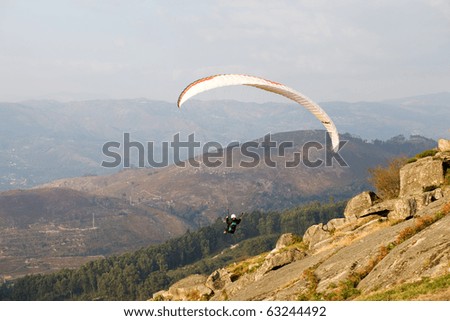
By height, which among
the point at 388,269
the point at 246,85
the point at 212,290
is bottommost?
the point at 212,290

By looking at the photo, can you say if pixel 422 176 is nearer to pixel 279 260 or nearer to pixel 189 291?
pixel 279 260

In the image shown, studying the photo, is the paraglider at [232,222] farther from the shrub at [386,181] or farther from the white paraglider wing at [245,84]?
the shrub at [386,181]

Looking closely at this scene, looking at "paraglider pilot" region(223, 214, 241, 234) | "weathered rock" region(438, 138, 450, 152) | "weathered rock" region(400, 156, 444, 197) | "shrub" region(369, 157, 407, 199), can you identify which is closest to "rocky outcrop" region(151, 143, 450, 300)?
"weathered rock" region(400, 156, 444, 197)

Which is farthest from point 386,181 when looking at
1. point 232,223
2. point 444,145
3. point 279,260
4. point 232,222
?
point 232,222
